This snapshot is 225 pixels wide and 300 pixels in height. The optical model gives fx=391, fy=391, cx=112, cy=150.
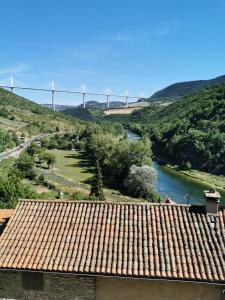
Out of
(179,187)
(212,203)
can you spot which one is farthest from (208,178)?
(212,203)

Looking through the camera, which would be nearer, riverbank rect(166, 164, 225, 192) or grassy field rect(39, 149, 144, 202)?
grassy field rect(39, 149, 144, 202)

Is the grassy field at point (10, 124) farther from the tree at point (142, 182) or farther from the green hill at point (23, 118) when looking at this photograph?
the tree at point (142, 182)

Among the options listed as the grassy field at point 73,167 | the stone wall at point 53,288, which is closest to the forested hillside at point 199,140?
the grassy field at point 73,167

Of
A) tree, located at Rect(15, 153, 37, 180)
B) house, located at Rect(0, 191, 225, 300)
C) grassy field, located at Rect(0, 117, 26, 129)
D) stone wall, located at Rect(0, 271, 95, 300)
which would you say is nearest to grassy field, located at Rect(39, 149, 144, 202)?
tree, located at Rect(15, 153, 37, 180)

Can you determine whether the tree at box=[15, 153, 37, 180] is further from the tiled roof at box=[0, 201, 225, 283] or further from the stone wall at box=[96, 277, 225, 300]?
the stone wall at box=[96, 277, 225, 300]

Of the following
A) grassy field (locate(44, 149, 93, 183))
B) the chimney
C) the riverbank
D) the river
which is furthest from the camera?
grassy field (locate(44, 149, 93, 183))

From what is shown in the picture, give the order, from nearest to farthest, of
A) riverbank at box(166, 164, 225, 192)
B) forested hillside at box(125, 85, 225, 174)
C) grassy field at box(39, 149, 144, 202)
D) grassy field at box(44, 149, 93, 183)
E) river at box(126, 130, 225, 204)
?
1. grassy field at box(39, 149, 144, 202)
2. river at box(126, 130, 225, 204)
3. riverbank at box(166, 164, 225, 192)
4. grassy field at box(44, 149, 93, 183)
5. forested hillside at box(125, 85, 225, 174)
